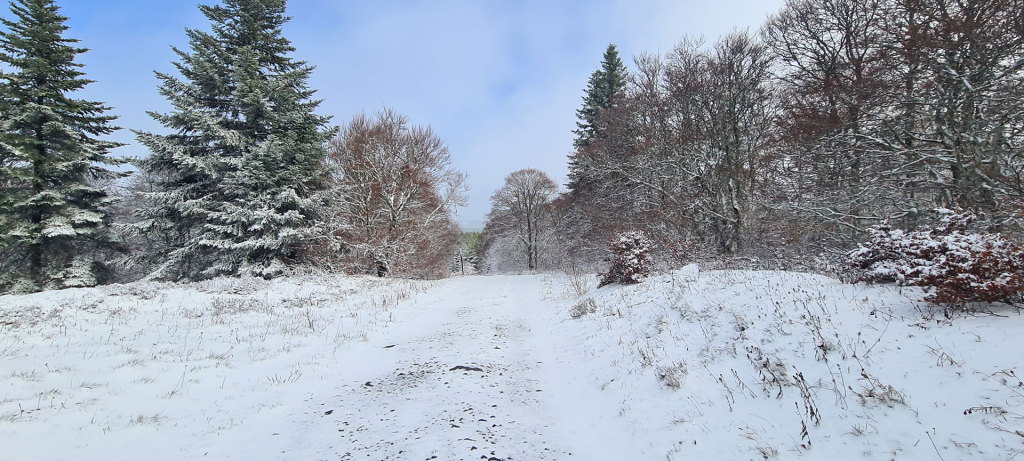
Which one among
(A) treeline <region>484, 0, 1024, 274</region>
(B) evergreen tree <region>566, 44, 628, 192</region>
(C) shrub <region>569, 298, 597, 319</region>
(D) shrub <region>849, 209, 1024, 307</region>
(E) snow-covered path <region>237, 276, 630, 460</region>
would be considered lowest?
(E) snow-covered path <region>237, 276, 630, 460</region>

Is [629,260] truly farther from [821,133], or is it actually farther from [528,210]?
[528,210]

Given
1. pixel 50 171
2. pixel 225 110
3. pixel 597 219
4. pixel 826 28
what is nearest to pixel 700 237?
pixel 597 219

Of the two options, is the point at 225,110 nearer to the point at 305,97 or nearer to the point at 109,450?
the point at 305,97

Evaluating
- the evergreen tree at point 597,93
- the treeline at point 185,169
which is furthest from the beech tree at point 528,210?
the treeline at point 185,169

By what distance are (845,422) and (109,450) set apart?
5648 millimetres

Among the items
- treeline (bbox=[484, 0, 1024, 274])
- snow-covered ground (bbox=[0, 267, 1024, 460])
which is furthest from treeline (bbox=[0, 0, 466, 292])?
treeline (bbox=[484, 0, 1024, 274])

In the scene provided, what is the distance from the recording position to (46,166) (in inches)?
520

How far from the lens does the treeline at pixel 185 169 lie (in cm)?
1284

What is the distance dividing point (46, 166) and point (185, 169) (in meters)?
5.22

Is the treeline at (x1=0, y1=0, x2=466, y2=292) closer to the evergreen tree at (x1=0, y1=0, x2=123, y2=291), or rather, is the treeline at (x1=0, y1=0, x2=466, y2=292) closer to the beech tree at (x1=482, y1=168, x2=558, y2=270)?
the evergreen tree at (x1=0, y1=0, x2=123, y2=291)

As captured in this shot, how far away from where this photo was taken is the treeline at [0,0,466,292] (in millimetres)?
12836

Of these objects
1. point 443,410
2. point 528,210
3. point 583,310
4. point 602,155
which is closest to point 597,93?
point 602,155

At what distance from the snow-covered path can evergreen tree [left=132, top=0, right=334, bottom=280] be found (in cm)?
925

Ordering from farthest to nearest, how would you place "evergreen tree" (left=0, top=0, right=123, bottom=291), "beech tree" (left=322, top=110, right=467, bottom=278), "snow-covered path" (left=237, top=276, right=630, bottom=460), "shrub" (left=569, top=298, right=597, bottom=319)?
"beech tree" (left=322, top=110, right=467, bottom=278)
"evergreen tree" (left=0, top=0, right=123, bottom=291)
"shrub" (left=569, top=298, right=597, bottom=319)
"snow-covered path" (left=237, top=276, right=630, bottom=460)
